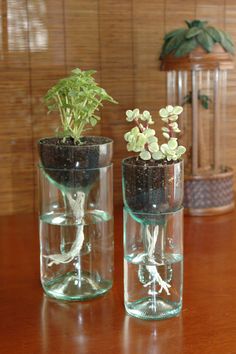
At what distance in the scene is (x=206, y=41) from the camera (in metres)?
1.45

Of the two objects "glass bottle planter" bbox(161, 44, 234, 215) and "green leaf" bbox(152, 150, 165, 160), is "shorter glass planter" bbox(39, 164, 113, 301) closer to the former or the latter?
"green leaf" bbox(152, 150, 165, 160)

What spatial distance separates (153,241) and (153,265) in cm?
4

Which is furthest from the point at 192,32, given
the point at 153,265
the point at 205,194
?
the point at 153,265

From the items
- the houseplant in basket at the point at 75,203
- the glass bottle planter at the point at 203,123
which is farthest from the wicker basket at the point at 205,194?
the houseplant in basket at the point at 75,203

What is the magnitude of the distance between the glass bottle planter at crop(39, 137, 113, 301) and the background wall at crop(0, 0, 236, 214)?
0.57 m

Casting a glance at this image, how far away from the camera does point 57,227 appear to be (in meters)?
1.02

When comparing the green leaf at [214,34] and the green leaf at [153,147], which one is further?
the green leaf at [214,34]

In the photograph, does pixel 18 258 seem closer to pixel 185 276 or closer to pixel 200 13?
pixel 185 276

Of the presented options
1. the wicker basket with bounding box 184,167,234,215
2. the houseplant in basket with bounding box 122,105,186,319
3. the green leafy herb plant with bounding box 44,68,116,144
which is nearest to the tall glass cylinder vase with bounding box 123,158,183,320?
the houseplant in basket with bounding box 122,105,186,319

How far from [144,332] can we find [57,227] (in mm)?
241

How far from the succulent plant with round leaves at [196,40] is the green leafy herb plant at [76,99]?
22.2 inches

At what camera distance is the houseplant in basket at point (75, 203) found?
960 millimetres

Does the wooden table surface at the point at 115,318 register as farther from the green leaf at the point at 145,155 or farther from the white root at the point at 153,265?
the green leaf at the point at 145,155

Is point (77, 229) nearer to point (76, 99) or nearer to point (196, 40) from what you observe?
point (76, 99)
